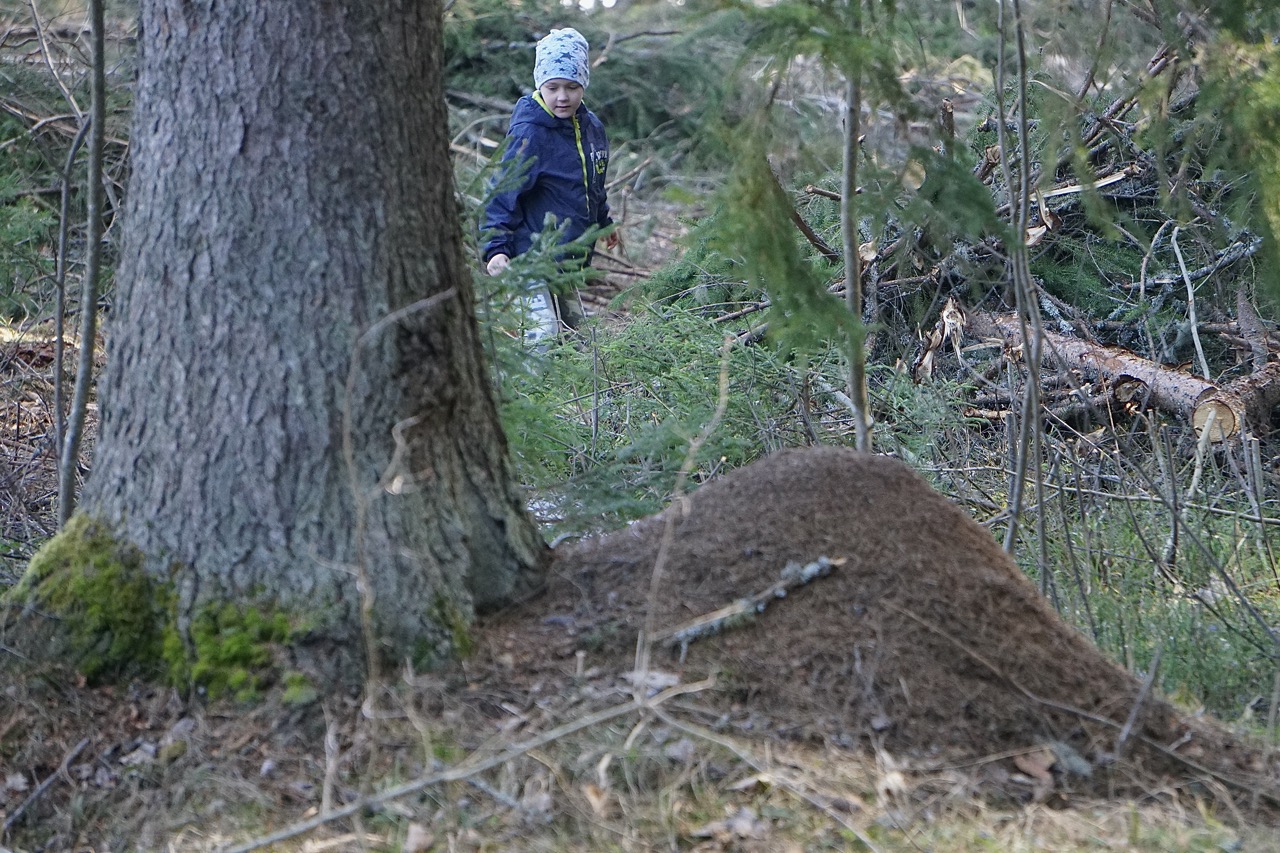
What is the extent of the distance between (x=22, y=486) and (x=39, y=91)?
4687 mm

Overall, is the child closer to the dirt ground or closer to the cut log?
the cut log

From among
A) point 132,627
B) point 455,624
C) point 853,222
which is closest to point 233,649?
point 132,627

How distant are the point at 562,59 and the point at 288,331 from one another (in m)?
4.72

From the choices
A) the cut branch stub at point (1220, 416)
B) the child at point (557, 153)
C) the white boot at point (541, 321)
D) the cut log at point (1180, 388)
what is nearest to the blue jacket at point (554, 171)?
the child at point (557, 153)

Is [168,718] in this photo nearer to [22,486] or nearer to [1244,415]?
[22,486]

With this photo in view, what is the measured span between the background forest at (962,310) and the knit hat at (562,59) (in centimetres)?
107

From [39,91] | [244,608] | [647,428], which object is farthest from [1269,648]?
[39,91]

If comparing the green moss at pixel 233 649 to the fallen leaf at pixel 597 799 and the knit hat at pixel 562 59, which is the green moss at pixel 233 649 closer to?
the fallen leaf at pixel 597 799

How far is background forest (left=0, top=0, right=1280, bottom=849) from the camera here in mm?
3758

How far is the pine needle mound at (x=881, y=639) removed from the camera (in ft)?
9.62

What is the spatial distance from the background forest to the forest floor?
367 millimetres

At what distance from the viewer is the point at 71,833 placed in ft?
9.48

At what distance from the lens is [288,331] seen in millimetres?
3035

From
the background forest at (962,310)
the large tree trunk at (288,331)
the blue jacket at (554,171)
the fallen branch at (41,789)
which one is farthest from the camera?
the blue jacket at (554,171)
